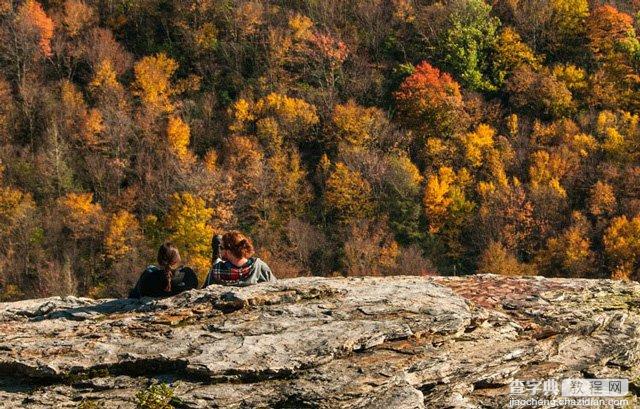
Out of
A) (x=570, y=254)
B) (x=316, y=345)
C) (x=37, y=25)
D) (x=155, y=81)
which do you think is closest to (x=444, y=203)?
(x=570, y=254)

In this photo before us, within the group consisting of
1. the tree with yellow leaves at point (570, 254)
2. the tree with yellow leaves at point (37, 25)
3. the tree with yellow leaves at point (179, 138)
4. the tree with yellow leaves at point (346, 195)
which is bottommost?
the tree with yellow leaves at point (570, 254)

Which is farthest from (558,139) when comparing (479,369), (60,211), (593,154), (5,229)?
(479,369)

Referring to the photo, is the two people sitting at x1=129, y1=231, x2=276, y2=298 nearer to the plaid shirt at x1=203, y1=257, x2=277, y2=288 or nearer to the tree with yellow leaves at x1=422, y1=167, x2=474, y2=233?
the plaid shirt at x1=203, y1=257, x2=277, y2=288

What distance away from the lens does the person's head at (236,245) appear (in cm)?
1445

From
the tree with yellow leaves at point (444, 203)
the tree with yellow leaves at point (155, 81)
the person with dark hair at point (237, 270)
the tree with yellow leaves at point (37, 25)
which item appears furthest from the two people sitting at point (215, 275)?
the tree with yellow leaves at point (37, 25)

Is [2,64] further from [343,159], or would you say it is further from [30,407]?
[30,407]

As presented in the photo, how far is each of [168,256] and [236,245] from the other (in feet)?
4.12

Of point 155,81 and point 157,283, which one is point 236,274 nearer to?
point 157,283

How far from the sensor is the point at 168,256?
14273mm

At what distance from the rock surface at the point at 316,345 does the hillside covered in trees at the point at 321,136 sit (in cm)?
6497

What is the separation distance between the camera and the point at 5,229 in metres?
82.9

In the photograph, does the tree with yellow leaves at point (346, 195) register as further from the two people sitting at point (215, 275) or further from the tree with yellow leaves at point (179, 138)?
the two people sitting at point (215, 275)

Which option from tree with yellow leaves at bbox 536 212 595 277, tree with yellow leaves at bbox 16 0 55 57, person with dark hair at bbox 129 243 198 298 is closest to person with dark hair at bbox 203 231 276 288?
person with dark hair at bbox 129 243 198 298

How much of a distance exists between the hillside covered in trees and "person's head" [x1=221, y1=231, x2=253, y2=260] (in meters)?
65.2
